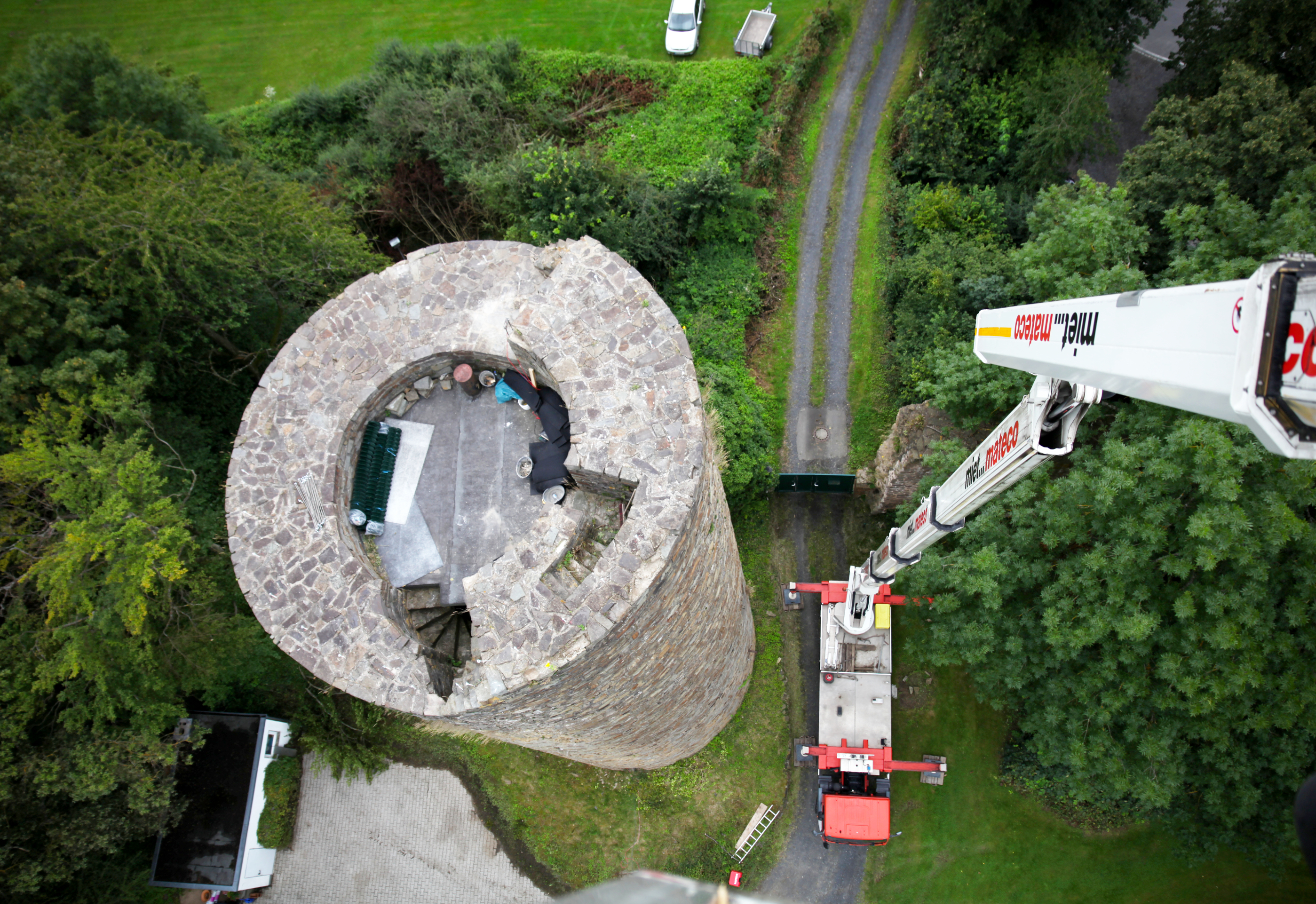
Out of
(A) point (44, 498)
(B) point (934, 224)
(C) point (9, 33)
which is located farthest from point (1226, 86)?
(C) point (9, 33)

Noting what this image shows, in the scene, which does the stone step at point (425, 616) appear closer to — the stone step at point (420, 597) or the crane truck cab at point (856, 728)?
the stone step at point (420, 597)

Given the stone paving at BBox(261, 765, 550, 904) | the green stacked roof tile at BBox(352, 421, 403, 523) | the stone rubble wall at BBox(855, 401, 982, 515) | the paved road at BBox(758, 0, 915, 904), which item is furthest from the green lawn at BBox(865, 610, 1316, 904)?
the green stacked roof tile at BBox(352, 421, 403, 523)

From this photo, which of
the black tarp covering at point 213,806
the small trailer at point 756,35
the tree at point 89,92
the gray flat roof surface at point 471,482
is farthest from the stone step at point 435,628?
the small trailer at point 756,35


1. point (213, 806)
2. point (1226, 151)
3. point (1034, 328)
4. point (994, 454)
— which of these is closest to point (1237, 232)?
point (1226, 151)

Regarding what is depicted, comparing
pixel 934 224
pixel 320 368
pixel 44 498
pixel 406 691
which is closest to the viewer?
pixel 406 691

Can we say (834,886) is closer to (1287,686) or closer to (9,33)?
(1287,686)

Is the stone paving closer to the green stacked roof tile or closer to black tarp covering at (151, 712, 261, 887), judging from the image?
black tarp covering at (151, 712, 261, 887)
